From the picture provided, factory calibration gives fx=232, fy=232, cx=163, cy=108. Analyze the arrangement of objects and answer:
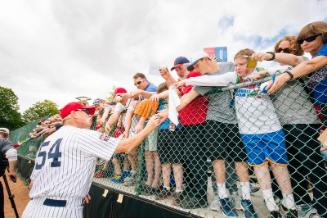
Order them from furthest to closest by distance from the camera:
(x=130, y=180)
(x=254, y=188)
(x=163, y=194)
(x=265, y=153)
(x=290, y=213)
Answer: (x=130, y=180) < (x=254, y=188) < (x=163, y=194) < (x=265, y=153) < (x=290, y=213)

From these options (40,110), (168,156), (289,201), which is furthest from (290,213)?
(40,110)

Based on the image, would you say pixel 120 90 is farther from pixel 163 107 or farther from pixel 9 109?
pixel 9 109

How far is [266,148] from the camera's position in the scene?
90.7 inches

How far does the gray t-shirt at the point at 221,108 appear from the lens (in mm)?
2672

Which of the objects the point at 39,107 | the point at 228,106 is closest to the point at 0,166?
the point at 228,106

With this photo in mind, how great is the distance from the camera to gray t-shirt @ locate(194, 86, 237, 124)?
267cm

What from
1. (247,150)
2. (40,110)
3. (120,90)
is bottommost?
(247,150)

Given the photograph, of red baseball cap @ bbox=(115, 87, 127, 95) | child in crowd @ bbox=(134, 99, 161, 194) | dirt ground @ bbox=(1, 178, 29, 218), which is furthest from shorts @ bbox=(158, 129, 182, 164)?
dirt ground @ bbox=(1, 178, 29, 218)

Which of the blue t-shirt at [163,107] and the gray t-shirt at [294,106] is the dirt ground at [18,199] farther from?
the gray t-shirt at [294,106]

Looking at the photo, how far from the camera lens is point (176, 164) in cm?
310

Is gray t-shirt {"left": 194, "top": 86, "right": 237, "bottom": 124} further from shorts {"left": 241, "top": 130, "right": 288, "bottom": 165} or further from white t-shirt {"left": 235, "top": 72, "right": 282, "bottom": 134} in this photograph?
shorts {"left": 241, "top": 130, "right": 288, "bottom": 165}

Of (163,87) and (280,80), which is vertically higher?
(163,87)

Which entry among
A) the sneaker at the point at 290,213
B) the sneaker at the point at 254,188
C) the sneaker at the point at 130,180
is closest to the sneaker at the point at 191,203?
the sneaker at the point at 290,213

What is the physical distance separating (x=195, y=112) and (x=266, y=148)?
0.95 metres
